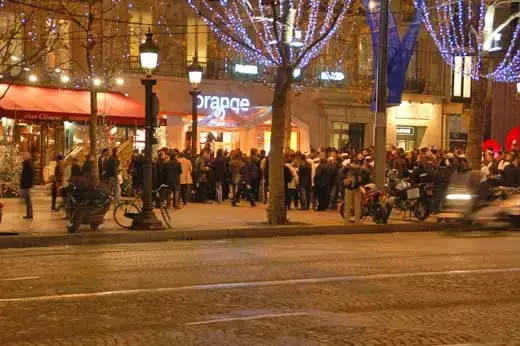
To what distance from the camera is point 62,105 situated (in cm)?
2819

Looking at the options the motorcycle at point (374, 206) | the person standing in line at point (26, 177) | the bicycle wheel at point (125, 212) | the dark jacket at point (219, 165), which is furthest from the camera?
the dark jacket at point (219, 165)

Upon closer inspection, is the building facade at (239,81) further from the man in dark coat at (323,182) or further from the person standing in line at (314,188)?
the man in dark coat at (323,182)

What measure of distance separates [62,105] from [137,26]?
5652mm

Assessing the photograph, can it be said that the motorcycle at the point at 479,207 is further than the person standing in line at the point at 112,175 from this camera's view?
No

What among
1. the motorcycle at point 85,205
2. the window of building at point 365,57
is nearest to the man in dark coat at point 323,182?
the motorcycle at point 85,205

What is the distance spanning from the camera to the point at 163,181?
22672 millimetres

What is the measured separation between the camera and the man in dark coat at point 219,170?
24281 mm

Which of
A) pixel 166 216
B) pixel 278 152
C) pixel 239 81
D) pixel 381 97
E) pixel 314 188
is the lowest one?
pixel 166 216

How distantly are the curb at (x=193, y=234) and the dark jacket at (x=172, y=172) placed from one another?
5346 millimetres

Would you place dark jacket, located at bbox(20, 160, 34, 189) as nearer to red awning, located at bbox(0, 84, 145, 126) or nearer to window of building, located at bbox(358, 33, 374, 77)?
red awning, located at bbox(0, 84, 145, 126)

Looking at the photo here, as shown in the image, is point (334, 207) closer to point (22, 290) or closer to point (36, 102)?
point (36, 102)

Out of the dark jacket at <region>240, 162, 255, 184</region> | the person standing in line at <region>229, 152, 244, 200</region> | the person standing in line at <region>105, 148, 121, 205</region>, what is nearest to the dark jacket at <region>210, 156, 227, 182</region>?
the person standing in line at <region>229, 152, 244, 200</region>

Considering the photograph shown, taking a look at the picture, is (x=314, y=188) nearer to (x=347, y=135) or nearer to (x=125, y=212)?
(x=125, y=212)

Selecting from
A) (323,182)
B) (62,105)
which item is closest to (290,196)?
(323,182)
